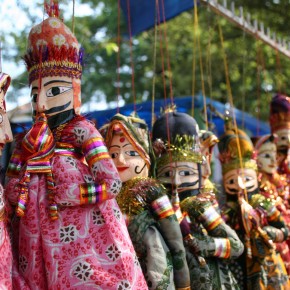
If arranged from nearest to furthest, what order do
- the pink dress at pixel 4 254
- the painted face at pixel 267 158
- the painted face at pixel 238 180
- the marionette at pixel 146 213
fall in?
the pink dress at pixel 4 254 → the marionette at pixel 146 213 → the painted face at pixel 238 180 → the painted face at pixel 267 158

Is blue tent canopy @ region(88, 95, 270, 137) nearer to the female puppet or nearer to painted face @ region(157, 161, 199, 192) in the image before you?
painted face @ region(157, 161, 199, 192)

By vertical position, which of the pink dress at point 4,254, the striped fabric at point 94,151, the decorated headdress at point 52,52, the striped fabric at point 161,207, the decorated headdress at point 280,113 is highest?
the decorated headdress at point 280,113

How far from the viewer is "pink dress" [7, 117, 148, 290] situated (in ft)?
8.66

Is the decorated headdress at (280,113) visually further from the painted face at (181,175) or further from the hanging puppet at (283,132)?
the painted face at (181,175)

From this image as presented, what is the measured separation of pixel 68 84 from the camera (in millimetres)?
2920

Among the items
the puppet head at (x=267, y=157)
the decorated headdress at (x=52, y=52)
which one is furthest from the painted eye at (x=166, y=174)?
the puppet head at (x=267, y=157)

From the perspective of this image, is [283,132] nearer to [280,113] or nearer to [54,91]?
[280,113]

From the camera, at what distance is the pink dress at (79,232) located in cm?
264

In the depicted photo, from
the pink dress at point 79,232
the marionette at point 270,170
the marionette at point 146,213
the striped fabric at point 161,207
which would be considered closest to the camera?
the pink dress at point 79,232

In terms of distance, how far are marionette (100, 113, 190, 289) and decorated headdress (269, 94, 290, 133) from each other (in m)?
1.97

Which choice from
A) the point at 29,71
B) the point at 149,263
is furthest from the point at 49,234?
the point at 29,71

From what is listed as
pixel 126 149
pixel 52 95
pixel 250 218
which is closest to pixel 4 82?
pixel 52 95

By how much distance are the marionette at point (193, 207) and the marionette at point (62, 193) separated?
0.66m

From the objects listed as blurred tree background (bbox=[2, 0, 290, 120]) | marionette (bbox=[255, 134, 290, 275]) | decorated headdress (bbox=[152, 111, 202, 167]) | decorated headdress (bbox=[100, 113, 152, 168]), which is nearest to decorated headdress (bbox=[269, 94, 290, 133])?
marionette (bbox=[255, 134, 290, 275])
